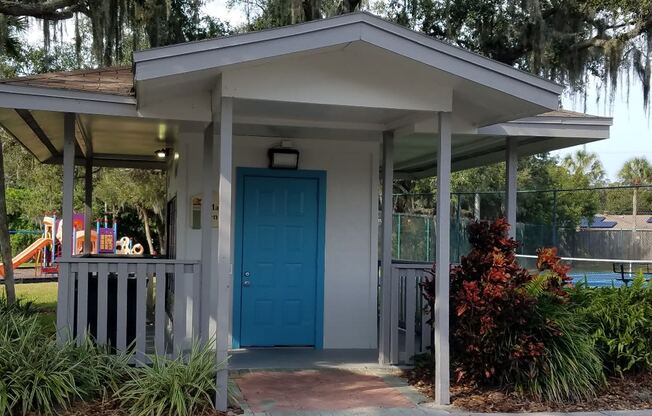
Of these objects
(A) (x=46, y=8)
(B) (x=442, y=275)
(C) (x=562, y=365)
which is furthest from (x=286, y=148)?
(A) (x=46, y=8)

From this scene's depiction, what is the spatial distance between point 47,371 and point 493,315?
398 centimetres

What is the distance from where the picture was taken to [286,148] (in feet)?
27.4

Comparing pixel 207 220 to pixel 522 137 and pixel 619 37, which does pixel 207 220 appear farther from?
pixel 619 37

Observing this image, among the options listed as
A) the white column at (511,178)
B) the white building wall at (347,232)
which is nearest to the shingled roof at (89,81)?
the white column at (511,178)

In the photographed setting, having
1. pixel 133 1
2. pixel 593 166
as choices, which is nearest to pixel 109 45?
pixel 133 1

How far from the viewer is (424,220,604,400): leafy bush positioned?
20.7ft

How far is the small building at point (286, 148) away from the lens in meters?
5.75

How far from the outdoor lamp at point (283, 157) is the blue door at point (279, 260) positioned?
214 mm

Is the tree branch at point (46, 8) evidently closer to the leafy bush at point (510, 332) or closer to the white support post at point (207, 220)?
the white support post at point (207, 220)

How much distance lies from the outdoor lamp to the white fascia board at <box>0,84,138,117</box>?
7.24 ft

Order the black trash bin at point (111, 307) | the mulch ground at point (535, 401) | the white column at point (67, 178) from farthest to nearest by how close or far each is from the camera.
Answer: the black trash bin at point (111, 307) < the white column at point (67, 178) < the mulch ground at point (535, 401)

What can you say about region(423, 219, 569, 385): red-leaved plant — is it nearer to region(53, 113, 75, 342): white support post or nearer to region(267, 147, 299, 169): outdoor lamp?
region(267, 147, 299, 169): outdoor lamp

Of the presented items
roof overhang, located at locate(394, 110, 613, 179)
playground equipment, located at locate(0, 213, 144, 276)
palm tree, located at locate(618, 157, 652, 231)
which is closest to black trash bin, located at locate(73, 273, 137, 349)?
roof overhang, located at locate(394, 110, 613, 179)

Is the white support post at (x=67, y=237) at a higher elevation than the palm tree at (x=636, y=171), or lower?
lower
